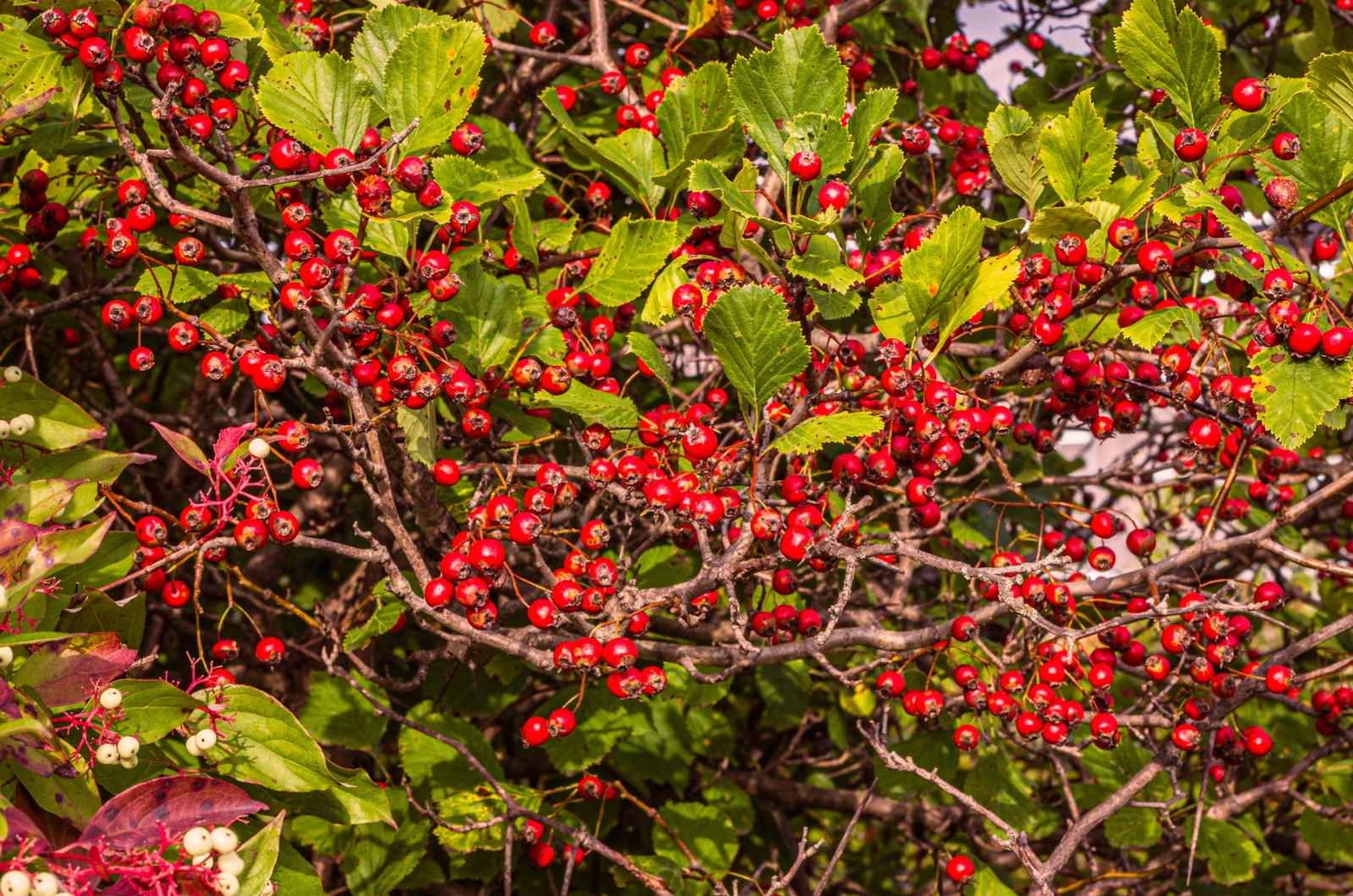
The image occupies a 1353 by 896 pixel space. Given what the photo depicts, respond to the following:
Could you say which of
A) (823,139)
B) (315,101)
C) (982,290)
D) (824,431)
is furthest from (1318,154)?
(315,101)

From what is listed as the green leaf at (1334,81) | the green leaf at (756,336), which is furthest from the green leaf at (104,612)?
the green leaf at (1334,81)

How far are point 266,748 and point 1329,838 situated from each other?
13.0 ft

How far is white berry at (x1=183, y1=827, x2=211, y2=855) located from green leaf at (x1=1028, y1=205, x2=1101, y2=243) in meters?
2.04

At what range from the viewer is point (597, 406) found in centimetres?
226

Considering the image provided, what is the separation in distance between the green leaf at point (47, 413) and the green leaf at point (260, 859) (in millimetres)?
992

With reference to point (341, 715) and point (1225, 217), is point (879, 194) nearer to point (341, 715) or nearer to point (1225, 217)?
point (1225, 217)

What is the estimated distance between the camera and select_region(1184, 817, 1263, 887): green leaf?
3455 mm

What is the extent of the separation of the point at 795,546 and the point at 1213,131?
139 cm

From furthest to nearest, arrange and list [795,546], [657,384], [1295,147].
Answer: [657,384] < [1295,147] < [795,546]

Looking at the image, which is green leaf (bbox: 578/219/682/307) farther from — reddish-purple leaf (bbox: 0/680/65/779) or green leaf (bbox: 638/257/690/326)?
reddish-purple leaf (bbox: 0/680/65/779)

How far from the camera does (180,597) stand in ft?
8.18

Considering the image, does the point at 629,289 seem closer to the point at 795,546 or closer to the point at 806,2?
the point at 795,546

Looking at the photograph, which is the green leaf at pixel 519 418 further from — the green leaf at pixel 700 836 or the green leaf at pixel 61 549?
the green leaf at pixel 700 836

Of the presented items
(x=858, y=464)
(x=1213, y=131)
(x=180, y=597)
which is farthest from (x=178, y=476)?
(x=1213, y=131)
